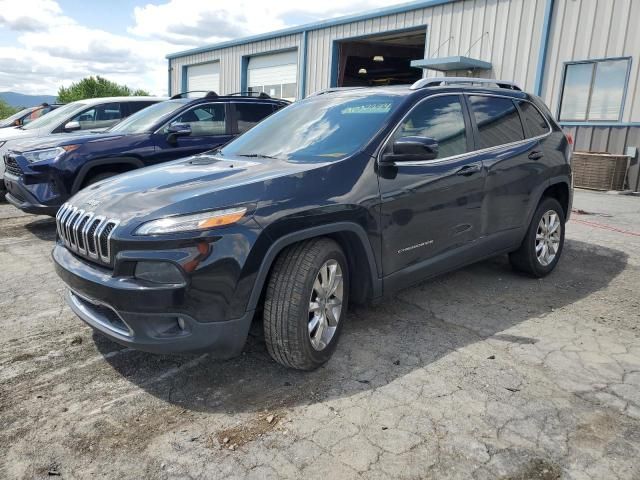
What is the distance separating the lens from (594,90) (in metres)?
12.0

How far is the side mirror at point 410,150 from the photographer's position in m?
3.31

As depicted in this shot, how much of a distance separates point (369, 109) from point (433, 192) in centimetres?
75

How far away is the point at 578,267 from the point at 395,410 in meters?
3.61

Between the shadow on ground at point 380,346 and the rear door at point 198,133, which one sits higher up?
the rear door at point 198,133

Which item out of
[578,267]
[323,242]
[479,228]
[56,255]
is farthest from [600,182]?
[56,255]

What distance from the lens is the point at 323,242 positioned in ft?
10.2

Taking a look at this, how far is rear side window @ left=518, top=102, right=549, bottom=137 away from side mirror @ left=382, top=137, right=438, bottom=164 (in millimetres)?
1904

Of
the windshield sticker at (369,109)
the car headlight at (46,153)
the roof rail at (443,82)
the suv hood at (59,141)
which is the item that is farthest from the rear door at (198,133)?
the roof rail at (443,82)

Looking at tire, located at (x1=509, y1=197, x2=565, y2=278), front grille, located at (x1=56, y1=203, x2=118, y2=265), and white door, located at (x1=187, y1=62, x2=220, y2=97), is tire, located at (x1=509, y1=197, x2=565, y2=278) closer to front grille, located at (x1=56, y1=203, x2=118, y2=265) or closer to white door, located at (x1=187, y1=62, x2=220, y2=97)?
Answer: front grille, located at (x1=56, y1=203, x2=118, y2=265)

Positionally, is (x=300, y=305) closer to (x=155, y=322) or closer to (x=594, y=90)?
(x=155, y=322)

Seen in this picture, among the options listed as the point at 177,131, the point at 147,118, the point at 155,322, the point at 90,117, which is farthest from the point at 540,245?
the point at 90,117

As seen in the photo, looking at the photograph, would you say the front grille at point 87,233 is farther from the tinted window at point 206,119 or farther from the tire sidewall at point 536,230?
the tinted window at point 206,119

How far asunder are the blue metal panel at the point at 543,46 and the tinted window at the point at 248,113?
26.1ft

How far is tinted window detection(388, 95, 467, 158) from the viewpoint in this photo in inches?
148
